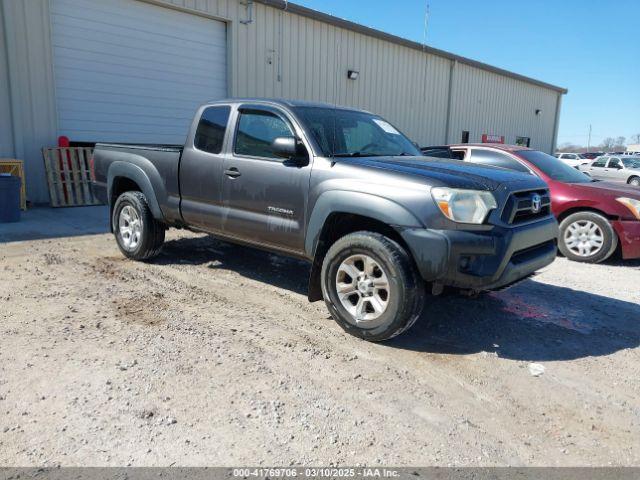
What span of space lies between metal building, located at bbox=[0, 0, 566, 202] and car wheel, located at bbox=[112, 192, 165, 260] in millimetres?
4980

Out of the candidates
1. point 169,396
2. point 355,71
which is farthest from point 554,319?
point 355,71

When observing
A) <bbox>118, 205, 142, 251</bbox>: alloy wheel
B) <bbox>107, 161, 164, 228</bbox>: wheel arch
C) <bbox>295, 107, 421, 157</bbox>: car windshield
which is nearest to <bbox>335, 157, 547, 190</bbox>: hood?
<bbox>295, 107, 421, 157</bbox>: car windshield

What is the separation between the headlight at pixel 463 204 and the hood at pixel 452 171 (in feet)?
0.20

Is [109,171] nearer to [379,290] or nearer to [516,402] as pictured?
[379,290]

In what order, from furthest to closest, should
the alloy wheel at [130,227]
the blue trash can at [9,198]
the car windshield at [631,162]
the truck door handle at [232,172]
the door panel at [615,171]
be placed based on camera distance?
the car windshield at [631,162]
the door panel at [615,171]
the blue trash can at [9,198]
the alloy wheel at [130,227]
the truck door handle at [232,172]

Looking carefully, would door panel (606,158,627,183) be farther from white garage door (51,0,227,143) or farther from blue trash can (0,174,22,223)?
blue trash can (0,174,22,223)

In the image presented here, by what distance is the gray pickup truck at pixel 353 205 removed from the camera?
11.9 feet

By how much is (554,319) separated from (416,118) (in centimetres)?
1570

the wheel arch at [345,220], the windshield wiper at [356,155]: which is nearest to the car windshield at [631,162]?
the windshield wiper at [356,155]

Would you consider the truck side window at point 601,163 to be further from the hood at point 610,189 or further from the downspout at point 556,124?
the hood at point 610,189

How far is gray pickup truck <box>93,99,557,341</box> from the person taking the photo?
364cm

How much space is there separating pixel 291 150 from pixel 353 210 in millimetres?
764

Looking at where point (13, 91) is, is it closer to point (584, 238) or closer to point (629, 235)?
point (584, 238)

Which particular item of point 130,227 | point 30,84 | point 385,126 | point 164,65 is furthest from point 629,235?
point 30,84
